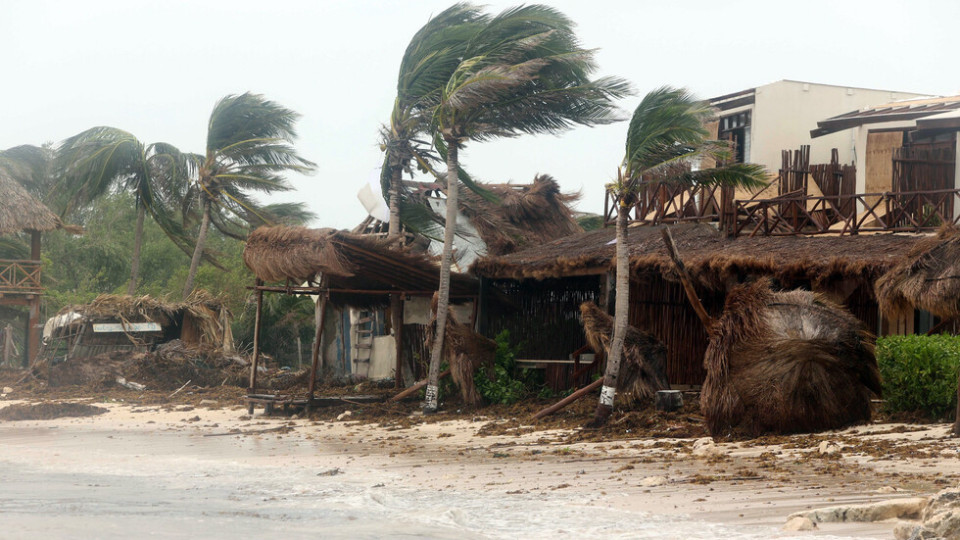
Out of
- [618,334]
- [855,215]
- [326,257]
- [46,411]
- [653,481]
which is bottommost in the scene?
[46,411]

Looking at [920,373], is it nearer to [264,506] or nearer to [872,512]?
[872,512]

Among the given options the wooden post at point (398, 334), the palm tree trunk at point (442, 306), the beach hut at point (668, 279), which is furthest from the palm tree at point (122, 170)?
the palm tree trunk at point (442, 306)

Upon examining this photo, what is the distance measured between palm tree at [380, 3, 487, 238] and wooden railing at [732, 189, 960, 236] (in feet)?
15.7

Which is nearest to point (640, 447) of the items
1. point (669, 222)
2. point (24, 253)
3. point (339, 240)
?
point (339, 240)

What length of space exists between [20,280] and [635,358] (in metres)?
18.0

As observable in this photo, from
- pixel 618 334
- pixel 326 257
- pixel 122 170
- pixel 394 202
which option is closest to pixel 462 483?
pixel 618 334

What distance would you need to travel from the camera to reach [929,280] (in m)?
10.1

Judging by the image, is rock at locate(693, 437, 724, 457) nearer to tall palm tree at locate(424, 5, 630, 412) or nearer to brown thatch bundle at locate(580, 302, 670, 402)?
A: brown thatch bundle at locate(580, 302, 670, 402)

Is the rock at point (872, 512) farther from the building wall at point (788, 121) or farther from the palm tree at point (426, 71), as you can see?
the building wall at point (788, 121)

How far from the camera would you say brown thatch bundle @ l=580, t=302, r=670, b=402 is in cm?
1290

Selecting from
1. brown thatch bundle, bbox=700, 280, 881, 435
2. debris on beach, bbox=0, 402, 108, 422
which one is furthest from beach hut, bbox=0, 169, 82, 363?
brown thatch bundle, bbox=700, 280, 881, 435

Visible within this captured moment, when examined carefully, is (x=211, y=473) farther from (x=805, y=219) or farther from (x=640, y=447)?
(x=805, y=219)

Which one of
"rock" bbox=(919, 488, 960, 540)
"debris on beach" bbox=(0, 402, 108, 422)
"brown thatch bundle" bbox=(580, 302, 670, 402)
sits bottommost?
"debris on beach" bbox=(0, 402, 108, 422)

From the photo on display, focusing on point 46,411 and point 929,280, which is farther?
point 46,411
